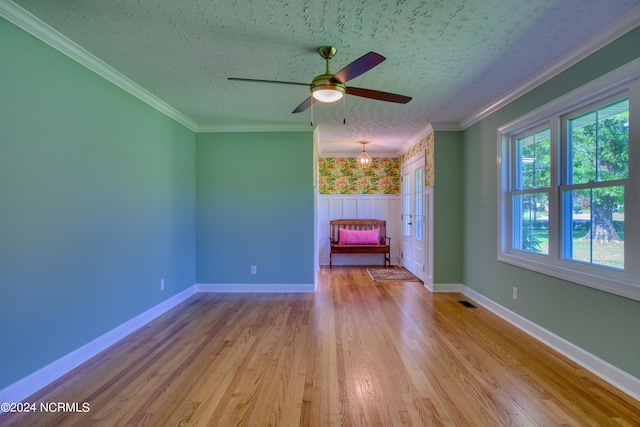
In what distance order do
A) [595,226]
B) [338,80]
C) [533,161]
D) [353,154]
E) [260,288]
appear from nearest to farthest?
[338,80] → [595,226] → [533,161] → [260,288] → [353,154]

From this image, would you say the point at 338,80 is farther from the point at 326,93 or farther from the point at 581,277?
the point at 581,277

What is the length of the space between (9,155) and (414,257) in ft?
17.0

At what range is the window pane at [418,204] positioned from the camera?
16.6 feet

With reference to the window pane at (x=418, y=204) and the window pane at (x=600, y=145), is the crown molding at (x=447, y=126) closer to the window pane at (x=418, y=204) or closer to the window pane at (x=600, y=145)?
the window pane at (x=418, y=204)

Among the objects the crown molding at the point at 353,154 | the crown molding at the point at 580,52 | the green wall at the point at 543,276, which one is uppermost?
the crown molding at the point at 353,154

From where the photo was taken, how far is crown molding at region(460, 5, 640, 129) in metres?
1.85

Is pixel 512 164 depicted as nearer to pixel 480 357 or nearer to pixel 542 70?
pixel 542 70

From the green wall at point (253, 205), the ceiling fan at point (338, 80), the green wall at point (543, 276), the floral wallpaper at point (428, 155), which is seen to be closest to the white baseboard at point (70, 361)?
the green wall at point (253, 205)

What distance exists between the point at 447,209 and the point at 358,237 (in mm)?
2135

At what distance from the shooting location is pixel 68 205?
221cm

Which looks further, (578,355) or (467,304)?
(467,304)

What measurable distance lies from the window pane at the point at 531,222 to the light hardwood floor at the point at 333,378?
85cm

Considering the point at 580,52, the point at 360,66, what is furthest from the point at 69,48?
the point at 580,52

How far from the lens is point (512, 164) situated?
10.6 ft
